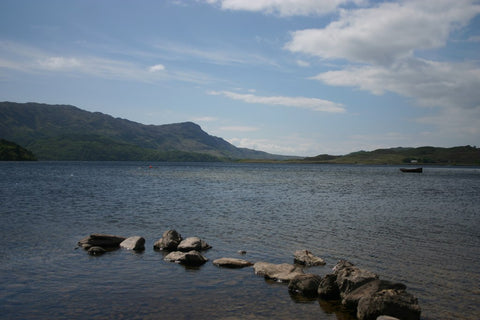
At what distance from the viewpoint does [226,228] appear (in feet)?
111

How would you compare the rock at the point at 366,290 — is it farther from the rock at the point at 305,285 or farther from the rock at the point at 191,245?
the rock at the point at 191,245

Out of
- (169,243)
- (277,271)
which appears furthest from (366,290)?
(169,243)

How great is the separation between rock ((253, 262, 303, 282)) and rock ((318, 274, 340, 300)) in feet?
6.30

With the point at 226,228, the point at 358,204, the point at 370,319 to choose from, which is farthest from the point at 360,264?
the point at 358,204

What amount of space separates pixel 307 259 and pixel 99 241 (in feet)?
50.8

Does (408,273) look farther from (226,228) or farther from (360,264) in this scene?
(226,228)

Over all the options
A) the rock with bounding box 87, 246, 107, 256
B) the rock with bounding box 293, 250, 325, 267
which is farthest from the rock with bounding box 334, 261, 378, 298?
the rock with bounding box 87, 246, 107, 256

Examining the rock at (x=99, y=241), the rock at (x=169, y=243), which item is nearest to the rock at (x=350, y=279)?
→ the rock at (x=169, y=243)

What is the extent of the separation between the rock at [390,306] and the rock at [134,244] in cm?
1671

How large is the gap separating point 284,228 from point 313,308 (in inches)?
720

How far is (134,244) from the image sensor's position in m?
25.5

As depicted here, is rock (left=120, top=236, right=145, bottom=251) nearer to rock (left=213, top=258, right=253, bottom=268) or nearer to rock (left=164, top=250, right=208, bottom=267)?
rock (left=164, top=250, right=208, bottom=267)

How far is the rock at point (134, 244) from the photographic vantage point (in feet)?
83.5

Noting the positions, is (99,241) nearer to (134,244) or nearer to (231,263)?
(134,244)
